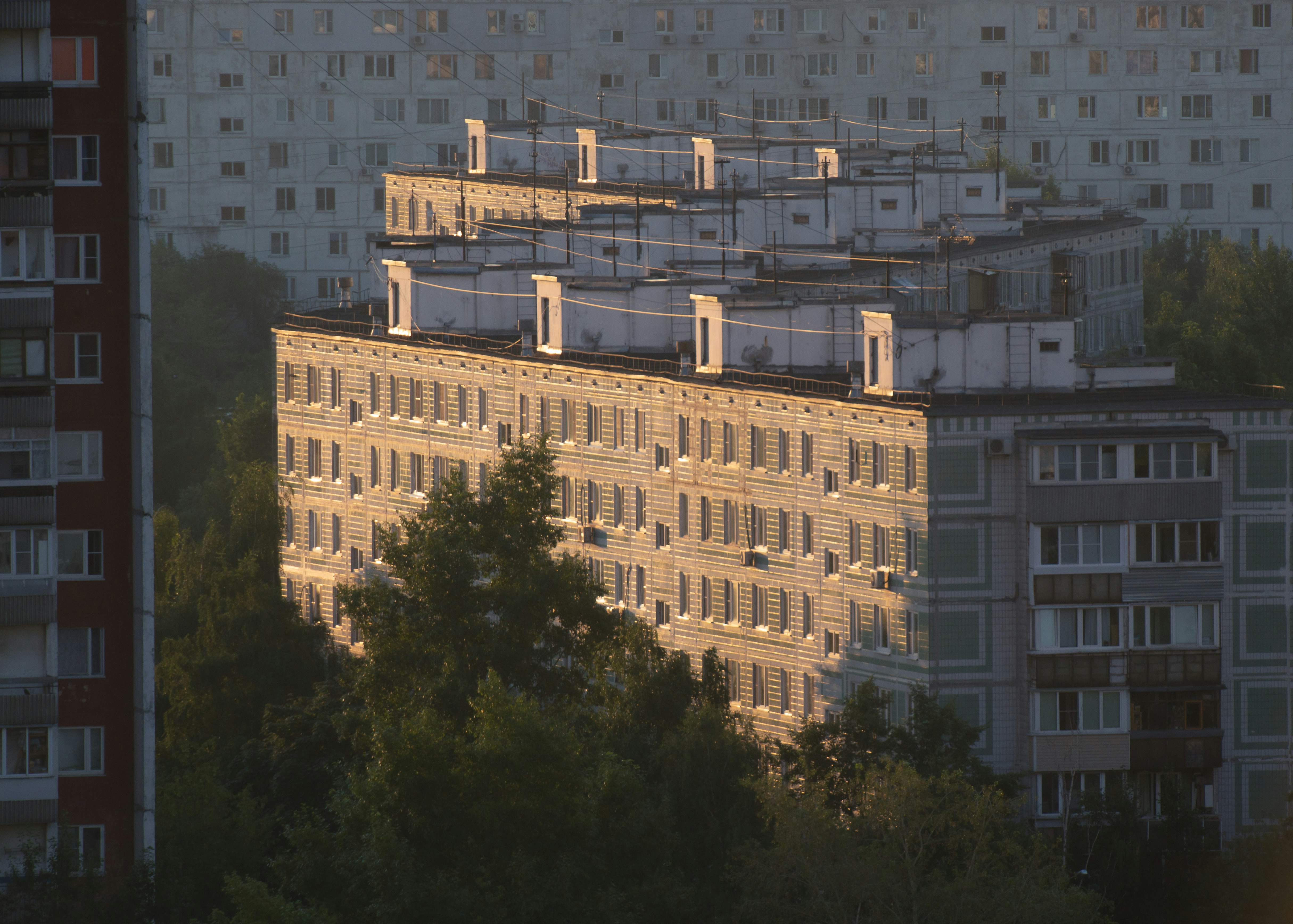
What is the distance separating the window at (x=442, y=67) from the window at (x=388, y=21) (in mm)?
2490

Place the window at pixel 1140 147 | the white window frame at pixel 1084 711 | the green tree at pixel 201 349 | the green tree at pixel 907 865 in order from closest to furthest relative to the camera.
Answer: the green tree at pixel 907 865
the white window frame at pixel 1084 711
the green tree at pixel 201 349
the window at pixel 1140 147

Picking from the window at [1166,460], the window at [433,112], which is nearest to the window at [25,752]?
the window at [1166,460]

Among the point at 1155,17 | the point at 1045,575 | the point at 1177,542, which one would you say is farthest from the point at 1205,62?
the point at 1045,575

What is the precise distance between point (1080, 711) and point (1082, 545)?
15.3 feet

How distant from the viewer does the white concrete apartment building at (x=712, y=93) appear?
554 feet

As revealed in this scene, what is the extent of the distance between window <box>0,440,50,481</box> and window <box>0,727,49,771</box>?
5.77 m

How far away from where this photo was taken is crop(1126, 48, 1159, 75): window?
172 meters

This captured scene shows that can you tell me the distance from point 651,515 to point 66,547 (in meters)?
28.2

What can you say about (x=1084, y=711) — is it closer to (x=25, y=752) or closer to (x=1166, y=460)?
(x=1166, y=460)

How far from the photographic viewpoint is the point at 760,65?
570ft

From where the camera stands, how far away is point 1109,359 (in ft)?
299

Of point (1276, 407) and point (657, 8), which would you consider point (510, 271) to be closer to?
point (1276, 407)

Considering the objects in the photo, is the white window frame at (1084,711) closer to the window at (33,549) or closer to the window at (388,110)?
the window at (33,549)

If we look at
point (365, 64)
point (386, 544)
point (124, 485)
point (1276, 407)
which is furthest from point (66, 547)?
point (365, 64)
